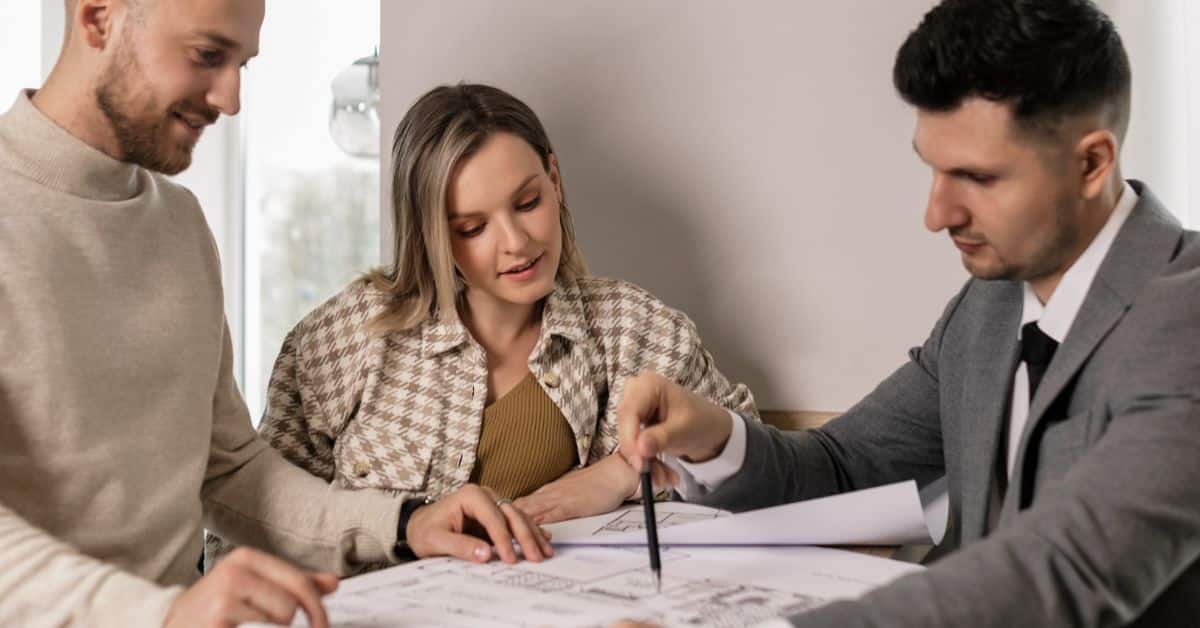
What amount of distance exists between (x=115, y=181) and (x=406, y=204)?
1.52 ft

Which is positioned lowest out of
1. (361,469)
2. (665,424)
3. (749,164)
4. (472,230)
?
(361,469)

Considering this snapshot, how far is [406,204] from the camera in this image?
5.73ft

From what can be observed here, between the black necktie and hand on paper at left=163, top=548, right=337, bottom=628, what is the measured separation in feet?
2.35

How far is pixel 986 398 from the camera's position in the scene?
1.25 meters

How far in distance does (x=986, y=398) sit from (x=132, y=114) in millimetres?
990

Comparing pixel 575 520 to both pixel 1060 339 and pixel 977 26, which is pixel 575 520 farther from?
pixel 977 26

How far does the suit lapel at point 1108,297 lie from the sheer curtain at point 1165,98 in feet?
1.84

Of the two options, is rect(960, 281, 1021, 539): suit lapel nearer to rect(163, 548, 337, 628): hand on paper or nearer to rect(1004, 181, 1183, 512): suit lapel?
rect(1004, 181, 1183, 512): suit lapel

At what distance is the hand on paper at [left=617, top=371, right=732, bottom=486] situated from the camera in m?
1.23

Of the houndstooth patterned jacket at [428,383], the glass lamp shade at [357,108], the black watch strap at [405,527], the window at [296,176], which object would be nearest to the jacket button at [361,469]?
the houndstooth patterned jacket at [428,383]

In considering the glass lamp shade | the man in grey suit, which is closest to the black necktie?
the man in grey suit

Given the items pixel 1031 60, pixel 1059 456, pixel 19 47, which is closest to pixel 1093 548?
pixel 1059 456

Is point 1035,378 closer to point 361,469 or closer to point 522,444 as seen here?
point 522,444

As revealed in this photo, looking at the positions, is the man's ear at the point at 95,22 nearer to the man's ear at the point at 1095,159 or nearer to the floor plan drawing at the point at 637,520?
the floor plan drawing at the point at 637,520
